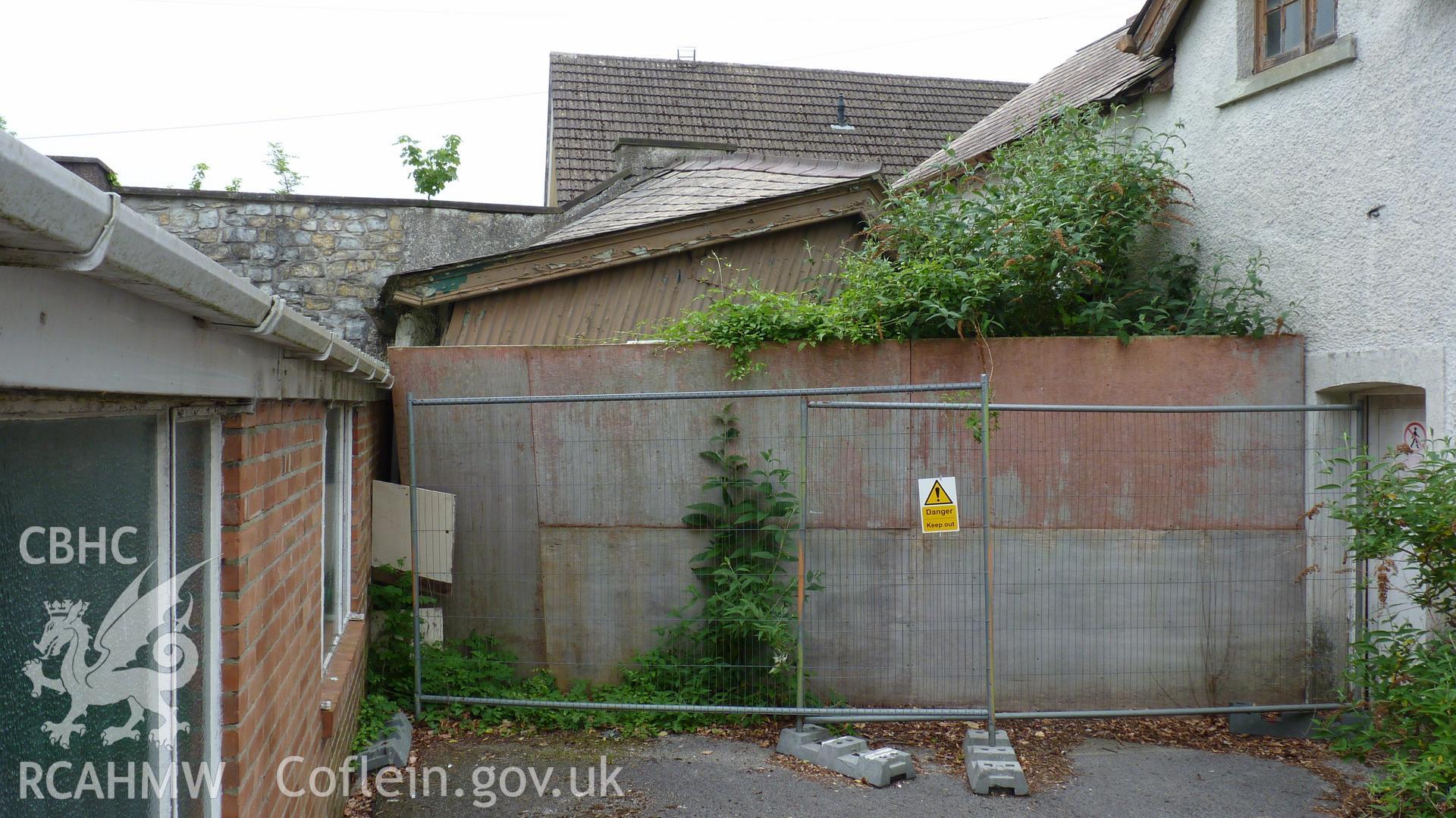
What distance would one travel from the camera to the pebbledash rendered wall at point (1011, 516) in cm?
625

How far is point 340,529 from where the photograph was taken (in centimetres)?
533

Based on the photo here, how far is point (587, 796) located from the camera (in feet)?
16.5

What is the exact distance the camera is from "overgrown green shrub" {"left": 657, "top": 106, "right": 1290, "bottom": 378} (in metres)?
6.41

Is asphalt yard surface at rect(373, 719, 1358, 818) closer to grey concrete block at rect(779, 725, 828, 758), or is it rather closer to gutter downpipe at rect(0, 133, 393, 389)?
grey concrete block at rect(779, 725, 828, 758)

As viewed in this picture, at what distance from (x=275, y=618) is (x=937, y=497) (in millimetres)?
3606

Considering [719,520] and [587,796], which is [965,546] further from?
[587,796]

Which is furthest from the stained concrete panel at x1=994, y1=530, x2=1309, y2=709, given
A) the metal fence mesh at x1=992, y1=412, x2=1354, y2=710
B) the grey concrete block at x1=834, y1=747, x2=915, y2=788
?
the grey concrete block at x1=834, y1=747, x2=915, y2=788

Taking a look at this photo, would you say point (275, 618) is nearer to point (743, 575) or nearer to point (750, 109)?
point (743, 575)

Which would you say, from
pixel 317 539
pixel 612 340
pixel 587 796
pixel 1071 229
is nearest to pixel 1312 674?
pixel 1071 229

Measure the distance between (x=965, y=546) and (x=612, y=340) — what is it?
3105mm

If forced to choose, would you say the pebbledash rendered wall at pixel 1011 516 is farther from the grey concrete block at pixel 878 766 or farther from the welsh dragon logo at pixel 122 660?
the welsh dragon logo at pixel 122 660

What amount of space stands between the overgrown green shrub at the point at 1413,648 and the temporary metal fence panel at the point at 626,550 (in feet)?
6.91

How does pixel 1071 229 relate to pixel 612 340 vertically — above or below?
above

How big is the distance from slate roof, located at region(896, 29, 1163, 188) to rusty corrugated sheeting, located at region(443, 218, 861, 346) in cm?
222
